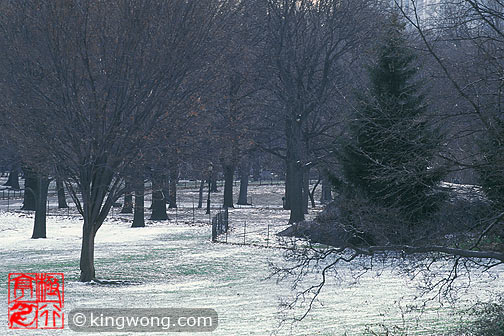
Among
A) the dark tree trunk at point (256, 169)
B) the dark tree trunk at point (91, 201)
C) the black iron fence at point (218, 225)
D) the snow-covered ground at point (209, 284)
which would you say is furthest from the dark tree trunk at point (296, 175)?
the dark tree trunk at point (256, 169)

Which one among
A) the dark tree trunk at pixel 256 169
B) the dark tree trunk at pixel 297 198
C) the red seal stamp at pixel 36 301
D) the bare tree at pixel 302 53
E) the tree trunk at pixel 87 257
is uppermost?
the bare tree at pixel 302 53

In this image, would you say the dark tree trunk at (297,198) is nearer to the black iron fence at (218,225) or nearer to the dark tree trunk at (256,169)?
the black iron fence at (218,225)

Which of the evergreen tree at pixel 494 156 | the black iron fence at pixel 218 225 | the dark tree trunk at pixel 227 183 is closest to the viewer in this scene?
the evergreen tree at pixel 494 156

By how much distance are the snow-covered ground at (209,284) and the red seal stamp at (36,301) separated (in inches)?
10.7

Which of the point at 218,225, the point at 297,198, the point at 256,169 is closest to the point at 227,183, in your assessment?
the point at 297,198

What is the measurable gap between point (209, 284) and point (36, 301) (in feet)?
17.2

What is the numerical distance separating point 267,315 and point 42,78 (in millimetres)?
9975

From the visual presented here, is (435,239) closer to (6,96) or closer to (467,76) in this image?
(467,76)

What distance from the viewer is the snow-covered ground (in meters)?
14.0

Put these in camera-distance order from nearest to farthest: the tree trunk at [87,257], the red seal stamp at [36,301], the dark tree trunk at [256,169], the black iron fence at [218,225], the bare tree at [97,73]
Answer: the red seal stamp at [36,301] → the bare tree at [97,73] → the tree trunk at [87,257] → the black iron fence at [218,225] → the dark tree trunk at [256,169]

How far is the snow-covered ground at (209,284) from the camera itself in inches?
550

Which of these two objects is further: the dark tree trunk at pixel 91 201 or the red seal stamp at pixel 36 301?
the dark tree trunk at pixel 91 201

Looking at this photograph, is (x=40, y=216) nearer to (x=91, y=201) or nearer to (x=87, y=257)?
(x=87, y=257)

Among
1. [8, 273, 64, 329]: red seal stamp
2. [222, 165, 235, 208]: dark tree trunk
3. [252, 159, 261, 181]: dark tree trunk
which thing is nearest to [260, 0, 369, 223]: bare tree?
[222, 165, 235, 208]: dark tree trunk
